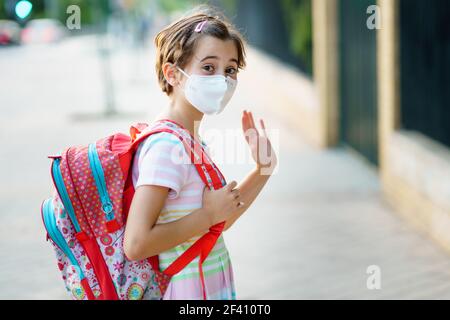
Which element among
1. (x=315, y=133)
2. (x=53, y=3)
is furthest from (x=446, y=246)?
(x=53, y=3)

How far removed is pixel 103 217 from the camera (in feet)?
7.59

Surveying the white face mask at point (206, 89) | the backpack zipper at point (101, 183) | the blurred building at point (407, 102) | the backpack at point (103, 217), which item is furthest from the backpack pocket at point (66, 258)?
the blurred building at point (407, 102)

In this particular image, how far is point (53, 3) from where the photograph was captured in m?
71.5

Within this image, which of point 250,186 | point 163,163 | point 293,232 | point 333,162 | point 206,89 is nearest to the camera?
point 163,163

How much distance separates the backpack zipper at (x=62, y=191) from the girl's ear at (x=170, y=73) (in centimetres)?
40

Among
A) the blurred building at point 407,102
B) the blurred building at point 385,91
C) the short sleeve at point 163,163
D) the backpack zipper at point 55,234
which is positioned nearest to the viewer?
the short sleeve at point 163,163

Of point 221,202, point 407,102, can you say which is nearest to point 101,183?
point 221,202

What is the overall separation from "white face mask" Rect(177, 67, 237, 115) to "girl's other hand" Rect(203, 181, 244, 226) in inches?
10.7

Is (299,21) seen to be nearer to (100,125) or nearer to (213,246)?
(100,125)

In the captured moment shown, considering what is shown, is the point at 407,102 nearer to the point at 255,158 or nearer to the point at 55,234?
the point at 255,158

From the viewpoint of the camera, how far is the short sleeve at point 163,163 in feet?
7.30

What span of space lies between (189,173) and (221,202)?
121 millimetres

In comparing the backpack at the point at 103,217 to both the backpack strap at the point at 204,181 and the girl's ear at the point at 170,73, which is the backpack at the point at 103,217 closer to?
the backpack strap at the point at 204,181

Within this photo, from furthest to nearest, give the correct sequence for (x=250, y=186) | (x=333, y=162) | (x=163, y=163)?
(x=333, y=162)
(x=250, y=186)
(x=163, y=163)
